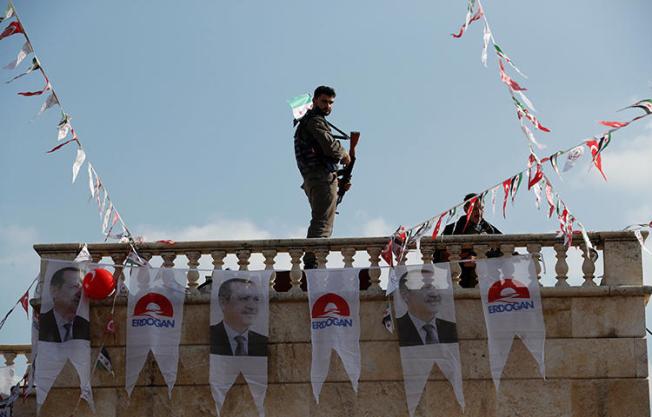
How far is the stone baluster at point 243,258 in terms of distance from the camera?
1158 cm

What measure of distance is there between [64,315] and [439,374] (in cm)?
383

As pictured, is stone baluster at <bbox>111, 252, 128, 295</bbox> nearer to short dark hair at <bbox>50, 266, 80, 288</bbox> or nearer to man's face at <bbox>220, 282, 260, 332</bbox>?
short dark hair at <bbox>50, 266, 80, 288</bbox>

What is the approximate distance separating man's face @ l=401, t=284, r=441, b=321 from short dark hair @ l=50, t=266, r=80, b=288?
3.38 m

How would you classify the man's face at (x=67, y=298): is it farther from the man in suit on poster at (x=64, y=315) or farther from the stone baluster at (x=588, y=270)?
the stone baluster at (x=588, y=270)

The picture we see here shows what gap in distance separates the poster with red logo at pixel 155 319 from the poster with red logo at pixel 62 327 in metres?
0.45

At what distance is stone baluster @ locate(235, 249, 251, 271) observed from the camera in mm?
11578

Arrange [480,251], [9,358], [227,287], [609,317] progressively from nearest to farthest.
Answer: [609,317] → [480,251] → [227,287] → [9,358]

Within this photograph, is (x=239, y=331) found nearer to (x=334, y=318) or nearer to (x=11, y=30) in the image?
(x=334, y=318)

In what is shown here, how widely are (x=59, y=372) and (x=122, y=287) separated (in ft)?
3.45

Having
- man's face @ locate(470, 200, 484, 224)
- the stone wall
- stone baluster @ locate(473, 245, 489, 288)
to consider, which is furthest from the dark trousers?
stone baluster @ locate(473, 245, 489, 288)

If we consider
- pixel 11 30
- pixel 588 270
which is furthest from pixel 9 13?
pixel 588 270

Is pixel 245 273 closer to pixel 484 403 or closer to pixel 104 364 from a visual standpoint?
pixel 104 364

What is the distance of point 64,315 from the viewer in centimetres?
1158

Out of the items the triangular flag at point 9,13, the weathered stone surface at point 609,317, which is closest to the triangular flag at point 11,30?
the triangular flag at point 9,13
